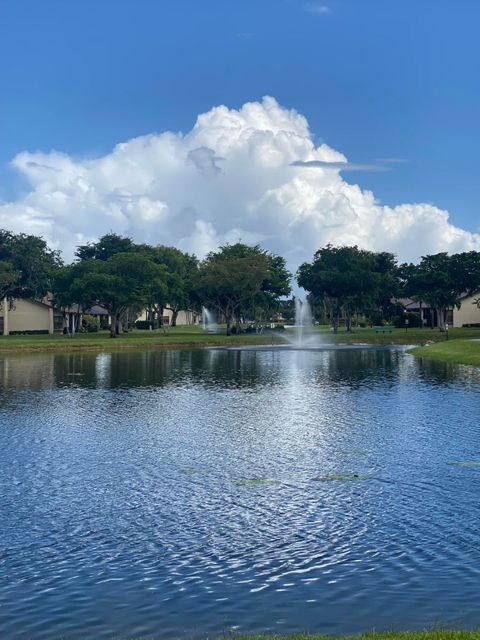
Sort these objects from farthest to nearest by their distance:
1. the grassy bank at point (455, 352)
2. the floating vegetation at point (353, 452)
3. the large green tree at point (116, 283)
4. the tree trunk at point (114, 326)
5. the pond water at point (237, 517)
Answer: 1. the tree trunk at point (114, 326)
2. the large green tree at point (116, 283)
3. the grassy bank at point (455, 352)
4. the floating vegetation at point (353, 452)
5. the pond water at point (237, 517)

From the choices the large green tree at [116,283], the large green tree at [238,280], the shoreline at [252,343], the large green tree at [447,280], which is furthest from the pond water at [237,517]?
the large green tree at [447,280]

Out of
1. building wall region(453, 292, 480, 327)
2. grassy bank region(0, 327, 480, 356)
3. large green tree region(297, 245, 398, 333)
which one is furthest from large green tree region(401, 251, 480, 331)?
building wall region(453, 292, 480, 327)

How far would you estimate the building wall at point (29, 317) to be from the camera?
130250mm

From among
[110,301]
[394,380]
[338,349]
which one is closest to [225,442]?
[394,380]

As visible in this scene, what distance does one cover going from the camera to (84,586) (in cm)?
1329

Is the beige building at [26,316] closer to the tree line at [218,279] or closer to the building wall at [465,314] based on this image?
the tree line at [218,279]

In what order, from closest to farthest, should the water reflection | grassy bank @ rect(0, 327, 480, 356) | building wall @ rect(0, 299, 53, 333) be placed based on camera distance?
the water reflection < grassy bank @ rect(0, 327, 480, 356) < building wall @ rect(0, 299, 53, 333)

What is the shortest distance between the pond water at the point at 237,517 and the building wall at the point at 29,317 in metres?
95.6

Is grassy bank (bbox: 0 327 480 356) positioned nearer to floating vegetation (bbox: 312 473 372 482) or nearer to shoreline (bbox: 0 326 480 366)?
shoreline (bbox: 0 326 480 366)

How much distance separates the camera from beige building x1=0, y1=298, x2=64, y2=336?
128 metres

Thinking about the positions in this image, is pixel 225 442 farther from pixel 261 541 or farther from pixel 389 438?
pixel 261 541

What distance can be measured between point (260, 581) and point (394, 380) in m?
37.8

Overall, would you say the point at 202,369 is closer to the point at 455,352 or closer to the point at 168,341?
the point at 455,352

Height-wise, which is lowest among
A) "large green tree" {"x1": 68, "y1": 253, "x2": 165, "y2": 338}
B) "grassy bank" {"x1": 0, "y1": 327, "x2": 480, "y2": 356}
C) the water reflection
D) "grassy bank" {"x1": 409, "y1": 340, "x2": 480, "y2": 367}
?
the water reflection
